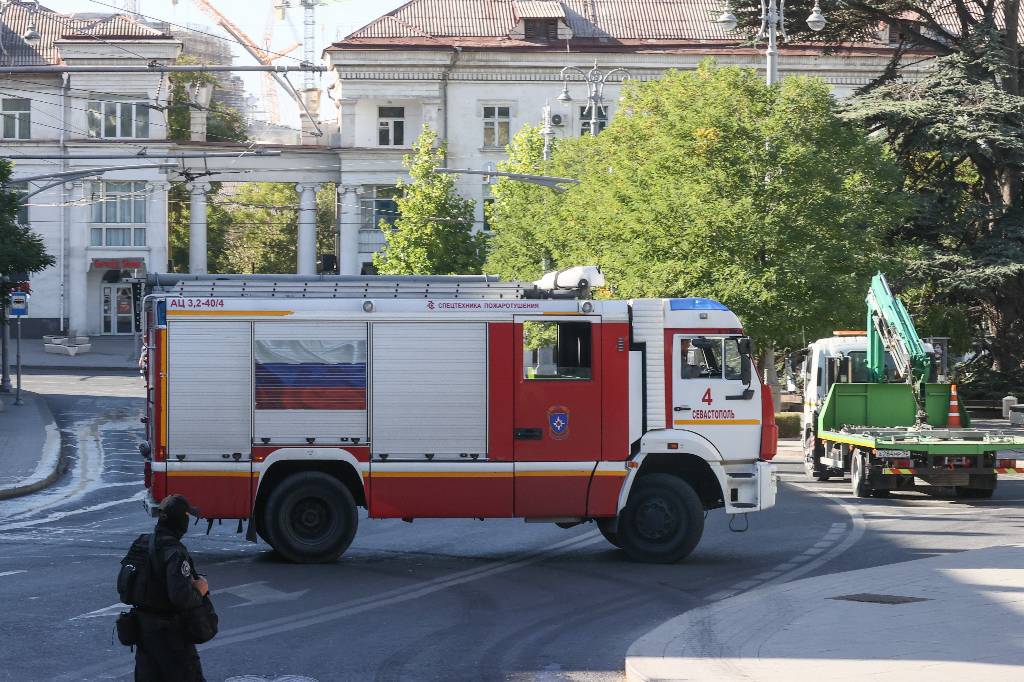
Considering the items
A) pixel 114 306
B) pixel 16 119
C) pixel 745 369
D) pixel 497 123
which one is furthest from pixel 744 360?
pixel 114 306

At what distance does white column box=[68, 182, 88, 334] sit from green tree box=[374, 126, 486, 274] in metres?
17.7

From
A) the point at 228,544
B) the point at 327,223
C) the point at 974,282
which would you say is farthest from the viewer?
the point at 327,223

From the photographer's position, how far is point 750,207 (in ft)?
111

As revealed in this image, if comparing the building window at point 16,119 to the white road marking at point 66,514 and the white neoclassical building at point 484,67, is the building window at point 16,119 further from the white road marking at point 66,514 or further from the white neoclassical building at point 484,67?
the white road marking at point 66,514

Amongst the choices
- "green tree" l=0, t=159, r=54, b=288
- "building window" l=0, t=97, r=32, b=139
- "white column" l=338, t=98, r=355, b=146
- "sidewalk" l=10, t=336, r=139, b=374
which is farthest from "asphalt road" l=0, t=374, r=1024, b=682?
"building window" l=0, t=97, r=32, b=139

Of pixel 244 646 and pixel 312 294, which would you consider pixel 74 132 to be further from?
pixel 244 646

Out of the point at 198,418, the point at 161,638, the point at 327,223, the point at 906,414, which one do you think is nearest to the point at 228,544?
the point at 198,418

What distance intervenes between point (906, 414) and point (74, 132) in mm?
51394

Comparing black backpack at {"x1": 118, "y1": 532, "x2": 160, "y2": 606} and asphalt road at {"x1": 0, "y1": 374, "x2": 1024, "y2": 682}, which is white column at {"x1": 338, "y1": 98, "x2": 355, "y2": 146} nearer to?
asphalt road at {"x1": 0, "y1": 374, "x2": 1024, "y2": 682}

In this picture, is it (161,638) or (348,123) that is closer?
(161,638)

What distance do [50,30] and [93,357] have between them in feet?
56.1

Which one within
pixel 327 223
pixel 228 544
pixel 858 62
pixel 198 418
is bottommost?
pixel 228 544

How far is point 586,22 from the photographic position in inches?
2798

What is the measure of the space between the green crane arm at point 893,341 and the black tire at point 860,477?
8.56ft
